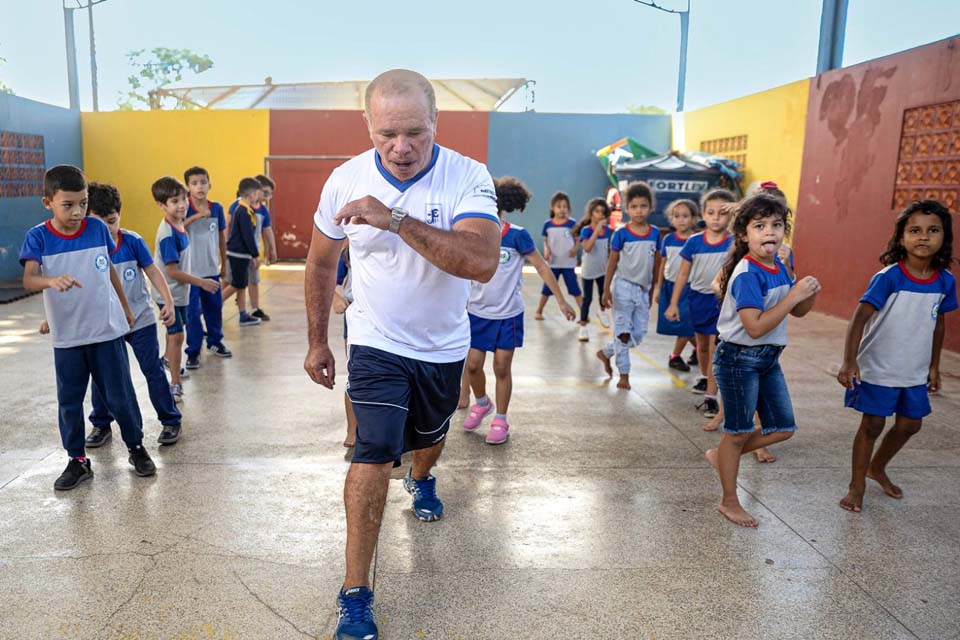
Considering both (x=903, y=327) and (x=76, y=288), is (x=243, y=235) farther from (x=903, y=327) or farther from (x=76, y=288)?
(x=903, y=327)

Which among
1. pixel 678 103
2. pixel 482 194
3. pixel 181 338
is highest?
pixel 678 103

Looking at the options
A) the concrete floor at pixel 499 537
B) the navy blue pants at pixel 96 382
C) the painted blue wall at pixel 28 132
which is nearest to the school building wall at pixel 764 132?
the concrete floor at pixel 499 537

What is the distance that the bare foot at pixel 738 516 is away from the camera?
3.37m

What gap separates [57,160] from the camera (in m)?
13.6

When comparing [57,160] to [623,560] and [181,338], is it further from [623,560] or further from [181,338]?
[623,560]

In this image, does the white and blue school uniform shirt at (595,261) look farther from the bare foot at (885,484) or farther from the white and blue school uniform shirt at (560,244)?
the bare foot at (885,484)

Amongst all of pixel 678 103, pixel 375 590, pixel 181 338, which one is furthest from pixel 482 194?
pixel 678 103

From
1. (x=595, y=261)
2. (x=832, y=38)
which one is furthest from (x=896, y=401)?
(x=832, y=38)

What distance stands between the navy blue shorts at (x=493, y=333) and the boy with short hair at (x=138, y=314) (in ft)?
5.91

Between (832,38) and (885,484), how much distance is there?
8.35m

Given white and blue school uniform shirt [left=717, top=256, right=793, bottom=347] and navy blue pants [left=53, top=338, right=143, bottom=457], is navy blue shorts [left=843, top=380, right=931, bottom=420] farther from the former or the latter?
navy blue pants [left=53, top=338, right=143, bottom=457]

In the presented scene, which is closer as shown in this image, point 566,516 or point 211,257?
point 566,516

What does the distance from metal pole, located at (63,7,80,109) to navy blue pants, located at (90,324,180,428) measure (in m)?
14.1

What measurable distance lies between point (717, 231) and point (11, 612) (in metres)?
4.62
